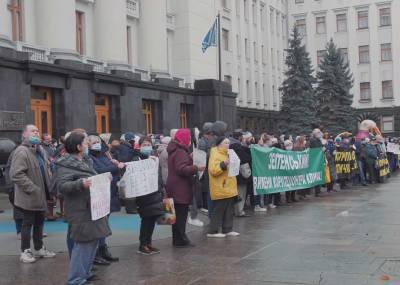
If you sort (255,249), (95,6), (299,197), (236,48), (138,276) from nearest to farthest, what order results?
(138,276) → (255,249) → (299,197) → (95,6) → (236,48)

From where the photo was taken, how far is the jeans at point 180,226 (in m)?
9.65

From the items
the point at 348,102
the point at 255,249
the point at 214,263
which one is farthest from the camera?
the point at 348,102

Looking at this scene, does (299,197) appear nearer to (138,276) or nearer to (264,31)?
(138,276)

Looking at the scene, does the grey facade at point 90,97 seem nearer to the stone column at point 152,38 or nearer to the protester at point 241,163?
the stone column at point 152,38

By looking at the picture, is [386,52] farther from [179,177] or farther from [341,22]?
[179,177]

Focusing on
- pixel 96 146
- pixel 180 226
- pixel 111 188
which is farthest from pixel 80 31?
pixel 96 146

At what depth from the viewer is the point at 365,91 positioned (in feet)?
212

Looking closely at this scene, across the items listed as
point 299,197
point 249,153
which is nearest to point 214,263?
point 249,153

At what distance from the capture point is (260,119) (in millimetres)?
56406

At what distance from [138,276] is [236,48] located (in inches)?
1751

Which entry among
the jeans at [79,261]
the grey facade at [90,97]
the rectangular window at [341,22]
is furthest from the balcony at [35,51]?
the rectangular window at [341,22]

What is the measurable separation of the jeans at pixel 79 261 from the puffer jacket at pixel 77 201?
0.10 metres

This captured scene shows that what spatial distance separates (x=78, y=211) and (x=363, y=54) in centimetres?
6183

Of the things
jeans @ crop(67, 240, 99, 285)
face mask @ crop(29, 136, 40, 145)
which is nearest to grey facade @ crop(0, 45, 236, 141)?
face mask @ crop(29, 136, 40, 145)
